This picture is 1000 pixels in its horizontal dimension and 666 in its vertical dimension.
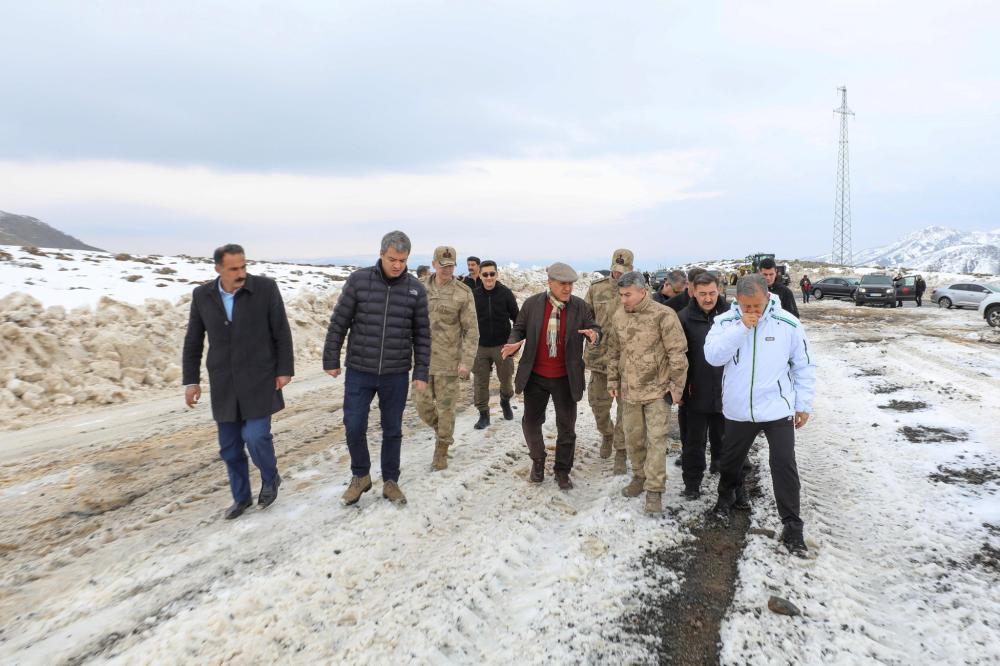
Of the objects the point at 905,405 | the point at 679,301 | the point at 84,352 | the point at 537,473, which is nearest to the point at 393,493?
the point at 537,473

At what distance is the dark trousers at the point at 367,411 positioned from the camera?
434 cm

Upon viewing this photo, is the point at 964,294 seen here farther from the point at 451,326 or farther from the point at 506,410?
the point at 451,326

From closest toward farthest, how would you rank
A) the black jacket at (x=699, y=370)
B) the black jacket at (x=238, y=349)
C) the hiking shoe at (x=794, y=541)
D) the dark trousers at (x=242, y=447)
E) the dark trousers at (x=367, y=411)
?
1. the hiking shoe at (x=794, y=541)
2. the black jacket at (x=238, y=349)
3. the dark trousers at (x=242, y=447)
4. the dark trousers at (x=367, y=411)
5. the black jacket at (x=699, y=370)

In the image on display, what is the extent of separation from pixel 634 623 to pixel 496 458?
282 centimetres

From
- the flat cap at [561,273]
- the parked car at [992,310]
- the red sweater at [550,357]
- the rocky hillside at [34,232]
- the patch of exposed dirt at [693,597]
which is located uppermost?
the rocky hillside at [34,232]

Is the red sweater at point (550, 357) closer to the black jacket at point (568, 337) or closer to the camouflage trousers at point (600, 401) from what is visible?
the black jacket at point (568, 337)

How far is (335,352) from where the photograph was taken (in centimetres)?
439

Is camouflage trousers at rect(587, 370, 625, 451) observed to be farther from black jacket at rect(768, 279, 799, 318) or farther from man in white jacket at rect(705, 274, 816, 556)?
black jacket at rect(768, 279, 799, 318)

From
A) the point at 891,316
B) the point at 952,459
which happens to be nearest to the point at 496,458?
the point at 952,459

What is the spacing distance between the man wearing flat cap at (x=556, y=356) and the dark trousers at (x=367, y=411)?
1.06m

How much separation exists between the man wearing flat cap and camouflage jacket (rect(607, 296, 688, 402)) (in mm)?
373

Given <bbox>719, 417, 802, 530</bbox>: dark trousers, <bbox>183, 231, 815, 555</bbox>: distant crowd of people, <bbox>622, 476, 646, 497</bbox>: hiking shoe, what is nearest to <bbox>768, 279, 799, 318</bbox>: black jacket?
<bbox>183, 231, 815, 555</bbox>: distant crowd of people

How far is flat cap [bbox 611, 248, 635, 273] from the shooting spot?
576 centimetres

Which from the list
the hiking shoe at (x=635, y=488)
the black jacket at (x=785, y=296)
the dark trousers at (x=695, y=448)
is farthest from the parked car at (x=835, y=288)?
the hiking shoe at (x=635, y=488)
